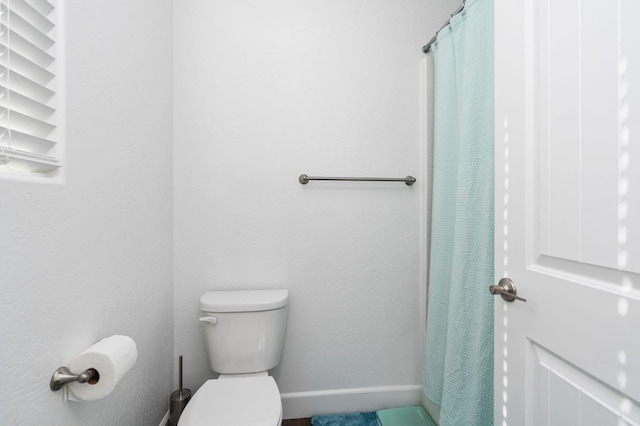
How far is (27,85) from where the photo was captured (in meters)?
0.67

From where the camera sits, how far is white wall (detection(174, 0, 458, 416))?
1.53 meters

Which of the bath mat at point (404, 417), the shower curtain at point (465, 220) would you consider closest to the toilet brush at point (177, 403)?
Result: the bath mat at point (404, 417)

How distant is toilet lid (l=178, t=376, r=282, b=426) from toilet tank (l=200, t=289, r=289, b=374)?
13 cm

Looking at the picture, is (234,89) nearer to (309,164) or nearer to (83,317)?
(309,164)

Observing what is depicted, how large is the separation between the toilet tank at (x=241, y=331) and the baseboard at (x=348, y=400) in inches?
13.3

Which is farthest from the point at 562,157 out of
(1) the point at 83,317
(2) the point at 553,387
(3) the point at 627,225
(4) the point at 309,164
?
(1) the point at 83,317

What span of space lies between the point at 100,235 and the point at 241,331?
71cm

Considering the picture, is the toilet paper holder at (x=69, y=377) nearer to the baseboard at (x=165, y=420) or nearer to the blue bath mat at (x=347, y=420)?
the baseboard at (x=165, y=420)

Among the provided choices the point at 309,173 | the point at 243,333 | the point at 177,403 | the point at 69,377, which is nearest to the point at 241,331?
the point at 243,333

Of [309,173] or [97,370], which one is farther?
[309,173]

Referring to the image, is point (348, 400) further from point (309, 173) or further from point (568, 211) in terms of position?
point (568, 211)

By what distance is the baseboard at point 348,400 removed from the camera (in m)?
1.59

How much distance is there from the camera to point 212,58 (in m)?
1.52


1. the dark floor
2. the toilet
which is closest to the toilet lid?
the toilet
